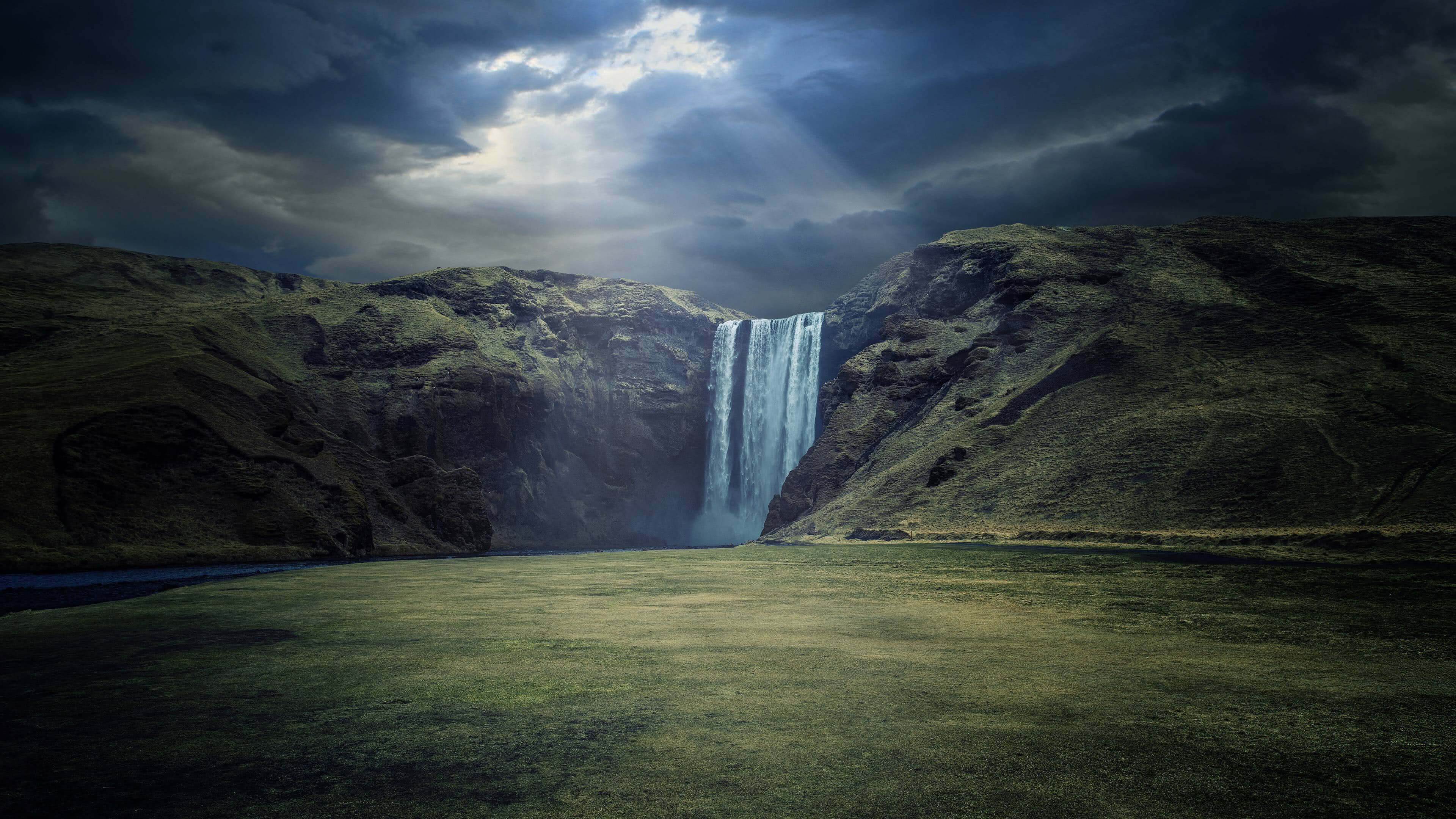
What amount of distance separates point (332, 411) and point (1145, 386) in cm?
8467

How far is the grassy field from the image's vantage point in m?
5.66

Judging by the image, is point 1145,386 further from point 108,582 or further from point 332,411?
point 332,411

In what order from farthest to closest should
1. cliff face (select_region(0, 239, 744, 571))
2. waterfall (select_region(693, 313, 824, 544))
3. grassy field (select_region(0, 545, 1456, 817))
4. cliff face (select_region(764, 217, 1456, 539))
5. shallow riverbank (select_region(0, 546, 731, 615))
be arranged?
waterfall (select_region(693, 313, 824, 544))
cliff face (select_region(0, 239, 744, 571))
cliff face (select_region(764, 217, 1456, 539))
shallow riverbank (select_region(0, 546, 731, 615))
grassy field (select_region(0, 545, 1456, 817))

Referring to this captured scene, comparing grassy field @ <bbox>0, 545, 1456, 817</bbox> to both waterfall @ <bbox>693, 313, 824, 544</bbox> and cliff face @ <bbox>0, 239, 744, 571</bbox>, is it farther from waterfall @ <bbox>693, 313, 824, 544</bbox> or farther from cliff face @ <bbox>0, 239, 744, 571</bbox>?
waterfall @ <bbox>693, 313, 824, 544</bbox>

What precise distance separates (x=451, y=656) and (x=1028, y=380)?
213ft

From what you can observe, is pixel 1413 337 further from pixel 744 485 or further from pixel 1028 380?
pixel 744 485

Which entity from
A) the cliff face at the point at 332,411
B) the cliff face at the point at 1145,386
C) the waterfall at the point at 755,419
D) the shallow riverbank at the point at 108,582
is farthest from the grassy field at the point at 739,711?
the waterfall at the point at 755,419

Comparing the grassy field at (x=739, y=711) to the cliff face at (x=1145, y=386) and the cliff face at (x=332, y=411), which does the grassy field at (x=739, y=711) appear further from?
the cliff face at (x=332, y=411)

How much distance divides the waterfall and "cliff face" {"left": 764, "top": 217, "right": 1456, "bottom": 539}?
19.2ft

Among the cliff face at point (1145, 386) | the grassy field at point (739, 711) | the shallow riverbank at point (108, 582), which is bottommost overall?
the shallow riverbank at point (108, 582)

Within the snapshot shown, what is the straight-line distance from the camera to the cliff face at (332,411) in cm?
4584

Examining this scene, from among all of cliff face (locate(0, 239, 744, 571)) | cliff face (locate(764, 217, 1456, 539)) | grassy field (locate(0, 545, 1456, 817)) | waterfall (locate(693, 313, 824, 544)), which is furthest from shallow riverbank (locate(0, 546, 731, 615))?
waterfall (locate(693, 313, 824, 544))

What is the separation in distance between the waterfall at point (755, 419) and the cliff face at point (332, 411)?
7.75 m

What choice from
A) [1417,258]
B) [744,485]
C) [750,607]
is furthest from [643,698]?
[1417,258]
